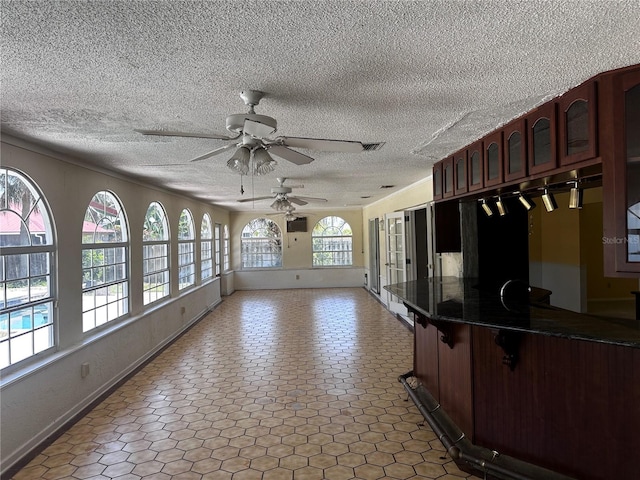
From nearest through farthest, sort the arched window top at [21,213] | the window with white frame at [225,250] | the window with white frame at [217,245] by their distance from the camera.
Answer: the arched window top at [21,213] < the window with white frame at [217,245] < the window with white frame at [225,250]

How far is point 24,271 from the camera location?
2.97 meters

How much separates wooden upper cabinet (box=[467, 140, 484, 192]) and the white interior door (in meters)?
2.62

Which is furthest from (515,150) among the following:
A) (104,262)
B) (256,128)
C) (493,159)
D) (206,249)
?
(206,249)

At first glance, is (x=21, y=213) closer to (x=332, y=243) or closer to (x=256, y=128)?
(x=256, y=128)

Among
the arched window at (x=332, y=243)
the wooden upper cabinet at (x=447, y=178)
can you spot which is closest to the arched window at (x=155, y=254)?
the wooden upper cabinet at (x=447, y=178)

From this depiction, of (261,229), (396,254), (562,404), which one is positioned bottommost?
(562,404)

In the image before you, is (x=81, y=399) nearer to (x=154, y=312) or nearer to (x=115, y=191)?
(x=154, y=312)

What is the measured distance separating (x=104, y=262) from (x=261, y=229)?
275 inches

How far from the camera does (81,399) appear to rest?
11.3 ft

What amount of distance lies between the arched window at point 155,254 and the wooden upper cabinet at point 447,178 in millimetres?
3892

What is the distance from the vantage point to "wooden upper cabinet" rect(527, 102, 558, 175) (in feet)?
7.29

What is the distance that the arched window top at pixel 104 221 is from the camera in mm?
3861

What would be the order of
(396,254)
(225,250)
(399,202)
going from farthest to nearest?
(225,250) < (399,202) < (396,254)

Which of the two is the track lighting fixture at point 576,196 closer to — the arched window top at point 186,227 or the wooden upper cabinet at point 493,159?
the wooden upper cabinet at point 493,159
